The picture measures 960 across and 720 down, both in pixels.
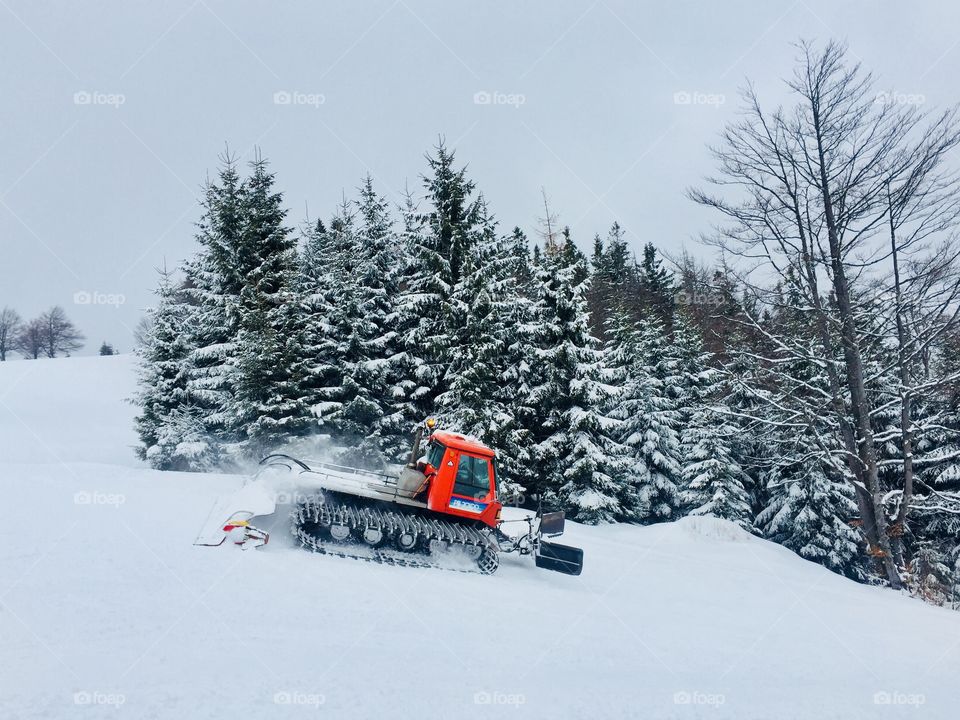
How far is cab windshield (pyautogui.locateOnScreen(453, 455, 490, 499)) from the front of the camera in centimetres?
1171

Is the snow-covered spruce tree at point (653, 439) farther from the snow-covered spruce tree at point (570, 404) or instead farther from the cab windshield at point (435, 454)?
the cab windshield at point (435, 454)

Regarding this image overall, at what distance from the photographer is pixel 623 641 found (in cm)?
796

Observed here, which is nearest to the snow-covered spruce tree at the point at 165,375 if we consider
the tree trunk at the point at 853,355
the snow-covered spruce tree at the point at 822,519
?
the tree trunk at the point at 853,355

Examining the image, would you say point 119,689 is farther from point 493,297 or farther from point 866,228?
point 866,228

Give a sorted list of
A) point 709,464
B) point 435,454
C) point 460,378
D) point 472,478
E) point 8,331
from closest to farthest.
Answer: point 472,478 → point 435,454 → point 460,378 → point 709,464 → point 8,331

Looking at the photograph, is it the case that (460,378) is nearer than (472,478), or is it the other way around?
(472,478)

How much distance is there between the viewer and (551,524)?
39.1ft

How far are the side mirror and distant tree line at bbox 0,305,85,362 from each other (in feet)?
248

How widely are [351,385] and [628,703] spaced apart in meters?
15.9

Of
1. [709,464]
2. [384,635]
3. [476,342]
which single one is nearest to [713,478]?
[709,464]

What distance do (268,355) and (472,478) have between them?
11341 mm

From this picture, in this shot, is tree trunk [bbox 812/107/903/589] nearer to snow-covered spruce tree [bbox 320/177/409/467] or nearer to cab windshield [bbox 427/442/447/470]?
cab windshield [bbox 427/442/447/470]

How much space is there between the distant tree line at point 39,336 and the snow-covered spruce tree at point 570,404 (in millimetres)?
70027

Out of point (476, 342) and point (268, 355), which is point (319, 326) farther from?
point (476, 342)
